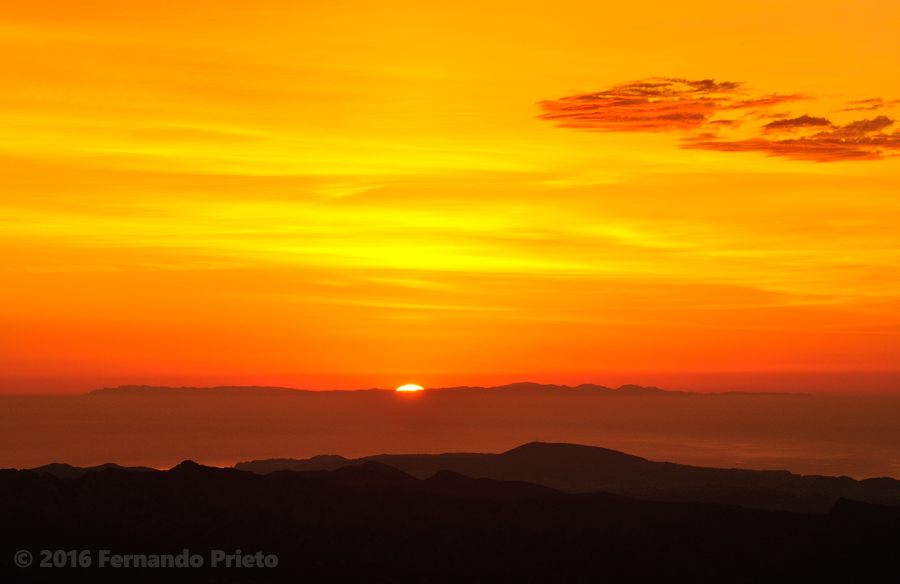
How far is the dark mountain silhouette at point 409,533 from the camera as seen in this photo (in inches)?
1832

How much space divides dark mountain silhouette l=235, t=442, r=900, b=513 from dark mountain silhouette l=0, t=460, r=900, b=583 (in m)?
23.3

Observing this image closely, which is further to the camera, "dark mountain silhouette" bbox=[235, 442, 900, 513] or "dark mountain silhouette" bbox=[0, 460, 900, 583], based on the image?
"dark mountain silhouette" bbox=[235, 442, 900, 513]

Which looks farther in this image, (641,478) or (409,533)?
(641,478)

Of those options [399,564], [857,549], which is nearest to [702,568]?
[857,549]

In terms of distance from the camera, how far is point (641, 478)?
99688mm

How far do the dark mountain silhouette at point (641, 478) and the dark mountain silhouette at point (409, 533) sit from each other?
23.3 meters

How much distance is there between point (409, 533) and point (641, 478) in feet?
178

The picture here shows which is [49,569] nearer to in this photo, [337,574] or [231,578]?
[231,578]

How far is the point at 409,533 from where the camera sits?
51219 millimetres

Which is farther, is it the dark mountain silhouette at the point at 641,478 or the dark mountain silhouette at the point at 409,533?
the dark mountain silhouette at the point at 641,478

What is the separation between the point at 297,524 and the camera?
51.1 meters

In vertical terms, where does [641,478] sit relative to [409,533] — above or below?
above

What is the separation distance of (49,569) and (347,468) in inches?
1223

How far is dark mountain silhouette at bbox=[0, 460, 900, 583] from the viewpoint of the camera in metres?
46.5
